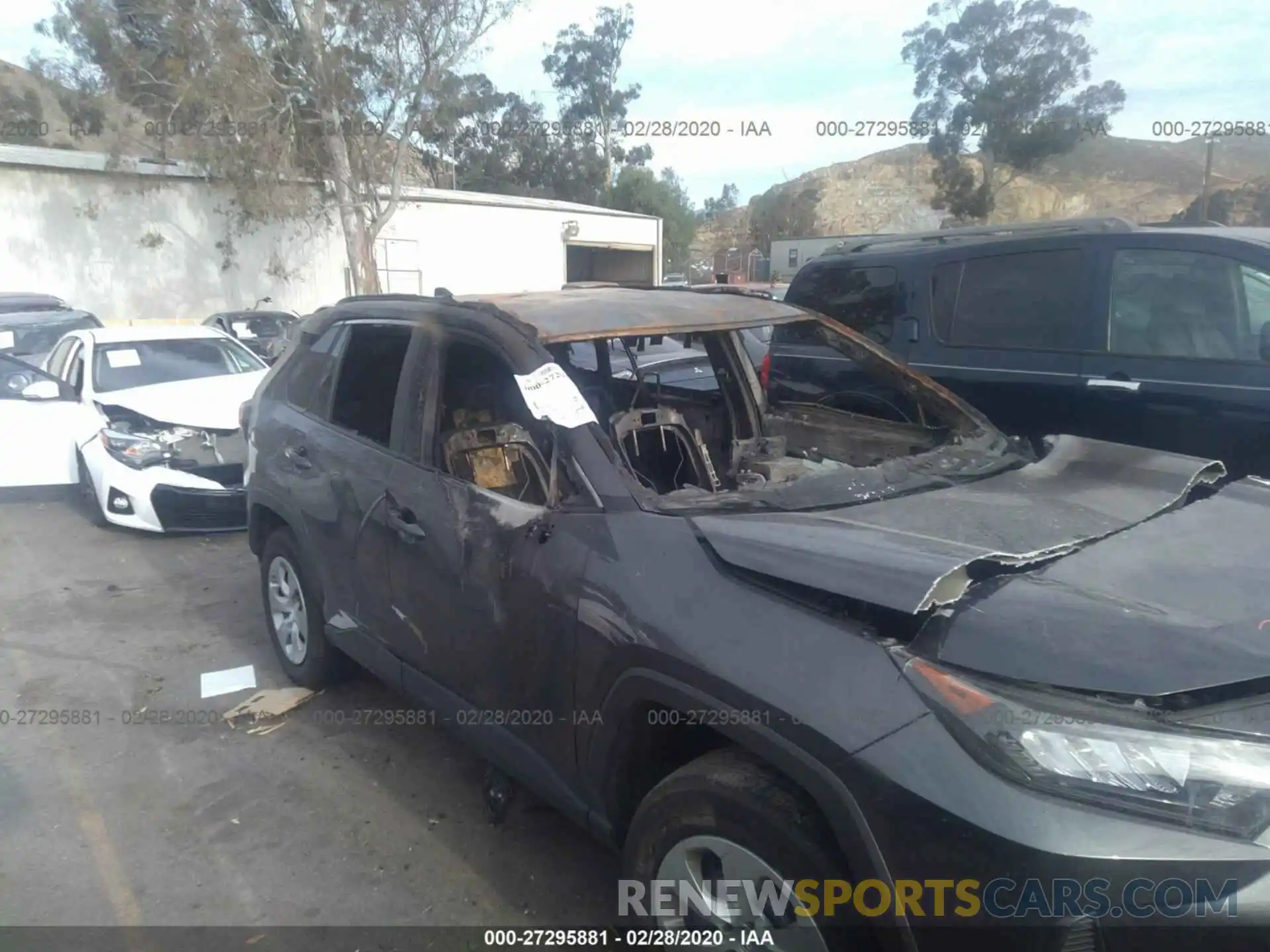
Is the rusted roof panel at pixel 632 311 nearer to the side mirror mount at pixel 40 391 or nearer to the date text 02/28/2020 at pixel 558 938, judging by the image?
the date text 02/28/2020 at pixel 558 938

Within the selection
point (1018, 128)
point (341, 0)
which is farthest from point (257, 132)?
point (1018, 128)

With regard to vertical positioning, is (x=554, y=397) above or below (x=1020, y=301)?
below

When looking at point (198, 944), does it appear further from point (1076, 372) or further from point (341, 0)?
point (341, 0)

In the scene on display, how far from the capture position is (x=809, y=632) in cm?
202

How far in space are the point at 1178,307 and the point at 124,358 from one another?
7942 mm

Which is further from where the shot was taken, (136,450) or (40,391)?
(40,391)

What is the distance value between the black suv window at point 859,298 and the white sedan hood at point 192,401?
14.6 feet

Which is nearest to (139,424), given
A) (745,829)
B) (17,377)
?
(17,377)

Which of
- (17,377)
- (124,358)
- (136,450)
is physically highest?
(124,358)

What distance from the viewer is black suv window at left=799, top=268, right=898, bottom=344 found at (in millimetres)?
6145

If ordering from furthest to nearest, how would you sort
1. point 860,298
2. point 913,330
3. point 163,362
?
point 163,362 < point 860,298 < point 913,330

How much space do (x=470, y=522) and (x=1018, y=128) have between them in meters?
35.1

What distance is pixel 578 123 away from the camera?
5128cm

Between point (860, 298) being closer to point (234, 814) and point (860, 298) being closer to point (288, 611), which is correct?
point (288, 611)
